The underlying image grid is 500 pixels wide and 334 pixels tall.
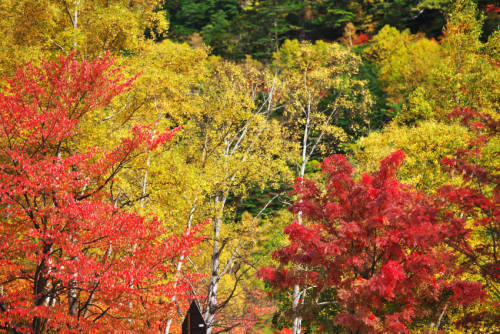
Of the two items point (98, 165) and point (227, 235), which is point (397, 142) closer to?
point (227, 235)

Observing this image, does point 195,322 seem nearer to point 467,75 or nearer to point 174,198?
point 174,198

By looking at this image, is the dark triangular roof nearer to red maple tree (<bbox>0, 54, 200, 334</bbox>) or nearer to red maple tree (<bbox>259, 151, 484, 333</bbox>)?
red maple tree (<bbox>0, 54, 200, 334</bbox>)

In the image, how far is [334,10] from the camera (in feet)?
135

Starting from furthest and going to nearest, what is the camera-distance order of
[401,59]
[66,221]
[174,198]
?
[401,59], [174,198], [66,221]

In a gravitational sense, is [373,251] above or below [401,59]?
below

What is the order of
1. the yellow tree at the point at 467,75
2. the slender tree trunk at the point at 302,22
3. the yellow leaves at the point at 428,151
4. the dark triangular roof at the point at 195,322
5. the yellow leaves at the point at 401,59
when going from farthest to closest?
the slender tree trunk at the point at 302,22, the yellow leaves at the point at 401,59, the yellow tree at the point at 467,75, the yellow leaves at the point at 428,151, the dark triangular roof at the point at 195,322

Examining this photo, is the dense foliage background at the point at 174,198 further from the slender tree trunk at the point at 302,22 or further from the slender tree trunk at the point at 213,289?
the slender tree trunk at the point at 302,22

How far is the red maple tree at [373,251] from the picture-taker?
605 centimetres

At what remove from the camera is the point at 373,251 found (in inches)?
283

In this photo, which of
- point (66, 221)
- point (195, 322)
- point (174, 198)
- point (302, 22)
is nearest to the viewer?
point (195, 322)

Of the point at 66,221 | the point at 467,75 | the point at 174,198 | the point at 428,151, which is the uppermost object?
the point at 467,75

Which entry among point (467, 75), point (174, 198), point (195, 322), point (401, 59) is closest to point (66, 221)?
point (195, 322)

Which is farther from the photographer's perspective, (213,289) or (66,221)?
(213,289)

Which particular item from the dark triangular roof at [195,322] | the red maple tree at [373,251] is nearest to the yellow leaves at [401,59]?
the red maple tree at [373,251]
